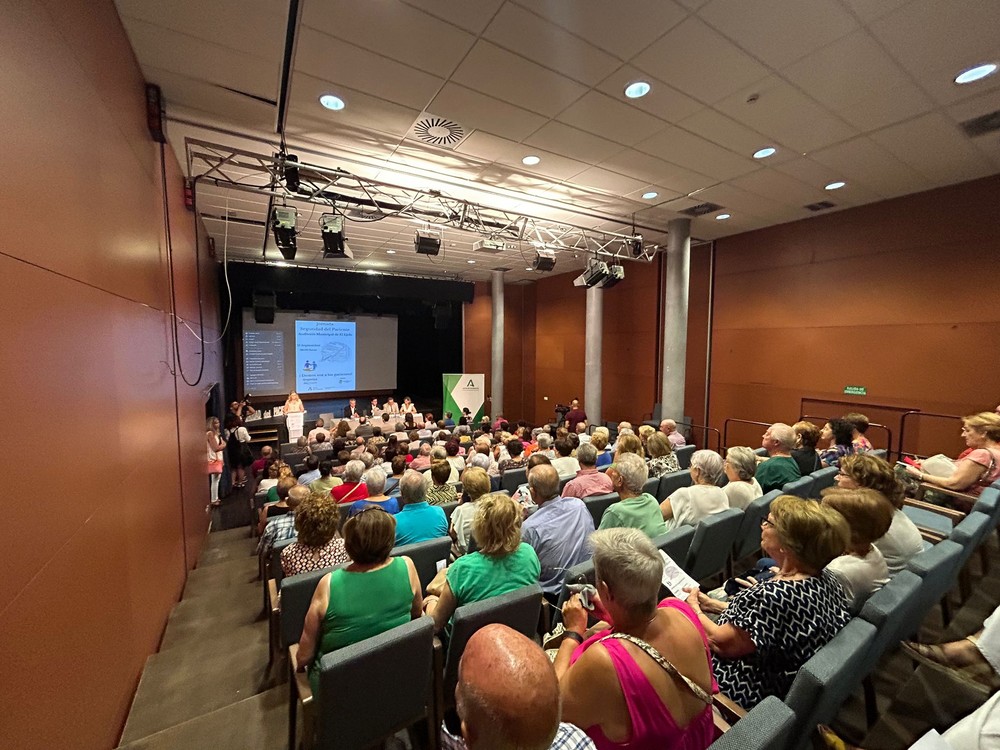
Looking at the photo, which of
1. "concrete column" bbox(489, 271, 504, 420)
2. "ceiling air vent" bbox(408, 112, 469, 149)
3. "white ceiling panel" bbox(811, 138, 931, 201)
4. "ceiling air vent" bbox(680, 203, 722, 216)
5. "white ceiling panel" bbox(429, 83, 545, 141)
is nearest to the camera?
"white ceiling panel" bbox(429, 83, 545, 141)

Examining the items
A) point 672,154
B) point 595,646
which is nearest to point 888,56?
point 672,154

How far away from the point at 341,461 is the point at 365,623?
3.50m

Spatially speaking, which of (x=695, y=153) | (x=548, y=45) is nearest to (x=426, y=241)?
(x=548, y=45)

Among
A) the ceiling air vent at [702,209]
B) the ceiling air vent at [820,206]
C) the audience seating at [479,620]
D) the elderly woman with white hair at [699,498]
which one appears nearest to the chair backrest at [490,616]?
the audience seating at [479,620]

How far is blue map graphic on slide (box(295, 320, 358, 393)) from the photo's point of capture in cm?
1205

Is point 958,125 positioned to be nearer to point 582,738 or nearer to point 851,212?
point 851,212

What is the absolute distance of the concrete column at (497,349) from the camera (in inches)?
462

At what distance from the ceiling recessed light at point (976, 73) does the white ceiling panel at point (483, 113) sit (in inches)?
126

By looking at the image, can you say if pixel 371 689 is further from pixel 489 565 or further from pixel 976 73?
pixel 976 73

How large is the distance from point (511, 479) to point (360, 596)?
110 inches

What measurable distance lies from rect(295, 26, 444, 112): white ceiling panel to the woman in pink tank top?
3.51 m

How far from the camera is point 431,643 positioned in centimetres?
171

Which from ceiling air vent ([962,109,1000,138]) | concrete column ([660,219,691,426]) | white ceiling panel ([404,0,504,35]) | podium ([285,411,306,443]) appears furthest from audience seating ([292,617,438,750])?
podium ([285,411,306,443])

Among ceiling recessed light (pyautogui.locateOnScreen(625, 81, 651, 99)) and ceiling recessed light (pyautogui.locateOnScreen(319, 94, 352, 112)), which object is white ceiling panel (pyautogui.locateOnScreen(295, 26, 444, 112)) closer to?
ceiling recessed light (pyautogui.locateOnScreen(319, 94, 352, 112))
